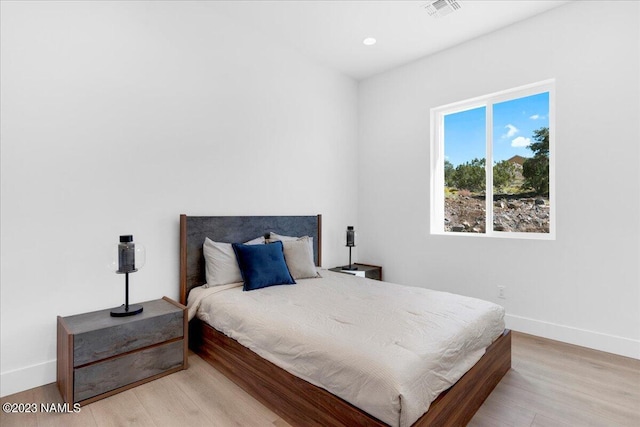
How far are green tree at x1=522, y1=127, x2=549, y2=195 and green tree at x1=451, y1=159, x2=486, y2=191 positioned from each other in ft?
1.48

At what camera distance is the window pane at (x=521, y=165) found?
10.4ft

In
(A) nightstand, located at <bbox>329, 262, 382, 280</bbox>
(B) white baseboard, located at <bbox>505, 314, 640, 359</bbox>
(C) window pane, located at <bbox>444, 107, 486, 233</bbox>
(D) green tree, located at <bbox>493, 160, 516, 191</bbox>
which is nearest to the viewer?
(B) white baseboard, located at <bbox>505, 314, 640, 359</bbox>

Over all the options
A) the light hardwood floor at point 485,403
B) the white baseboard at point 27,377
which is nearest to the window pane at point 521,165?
the light hardwood floor at point 485,403

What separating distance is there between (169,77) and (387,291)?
101 inches

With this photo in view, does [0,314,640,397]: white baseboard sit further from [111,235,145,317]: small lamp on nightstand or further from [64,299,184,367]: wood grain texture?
[111,235,145,317]: small lamp on nightstand

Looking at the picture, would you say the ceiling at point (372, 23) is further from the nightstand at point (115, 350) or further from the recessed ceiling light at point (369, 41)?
the nightstand at point (115, 350)

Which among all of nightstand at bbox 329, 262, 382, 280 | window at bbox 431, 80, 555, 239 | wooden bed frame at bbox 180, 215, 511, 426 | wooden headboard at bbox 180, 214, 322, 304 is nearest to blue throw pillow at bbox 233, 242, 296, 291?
wooden headboard at bbox 180, 214, 322, 304

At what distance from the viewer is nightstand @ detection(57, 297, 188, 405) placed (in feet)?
6.26

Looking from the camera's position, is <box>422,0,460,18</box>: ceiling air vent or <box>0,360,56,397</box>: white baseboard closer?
<box>0,360,56,397</box>: white baseboard

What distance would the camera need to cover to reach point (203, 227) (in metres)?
2.91

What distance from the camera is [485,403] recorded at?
197 centimetres

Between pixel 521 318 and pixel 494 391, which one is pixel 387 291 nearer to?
pixel 494 391

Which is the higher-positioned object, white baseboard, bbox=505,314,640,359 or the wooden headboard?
the wooden headboard

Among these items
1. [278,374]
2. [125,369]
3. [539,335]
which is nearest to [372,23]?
[278,374]
